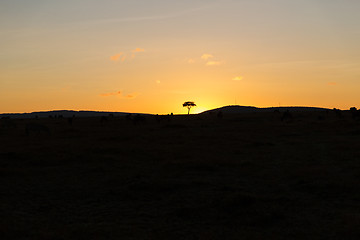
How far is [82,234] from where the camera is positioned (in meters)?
8.94

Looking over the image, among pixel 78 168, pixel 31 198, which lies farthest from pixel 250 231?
pixel 78 168

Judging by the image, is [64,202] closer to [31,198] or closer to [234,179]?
[31,198]

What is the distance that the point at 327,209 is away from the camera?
10.9m

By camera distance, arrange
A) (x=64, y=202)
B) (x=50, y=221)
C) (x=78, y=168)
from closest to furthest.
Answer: (x=50, y=221) → (x=64, y=202) → (x=78, y=168)

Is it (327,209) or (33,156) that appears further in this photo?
(33,156)

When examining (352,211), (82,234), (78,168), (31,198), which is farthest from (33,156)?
(352,211)

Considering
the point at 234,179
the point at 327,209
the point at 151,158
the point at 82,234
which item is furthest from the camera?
the point at 151,158

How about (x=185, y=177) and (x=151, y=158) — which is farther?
(x=151, y=158)

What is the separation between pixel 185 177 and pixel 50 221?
7.00m

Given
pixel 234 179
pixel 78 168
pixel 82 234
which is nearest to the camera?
pixel 82 234

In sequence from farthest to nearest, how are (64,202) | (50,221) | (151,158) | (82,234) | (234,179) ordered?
(151,158) < (234,179) < (64,202) < (50,221) < (82,234)

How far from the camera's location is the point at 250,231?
9.13 m

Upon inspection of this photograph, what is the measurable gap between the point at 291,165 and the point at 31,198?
1235 cm

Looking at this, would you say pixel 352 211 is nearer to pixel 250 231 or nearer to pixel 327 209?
pixel 327 209
